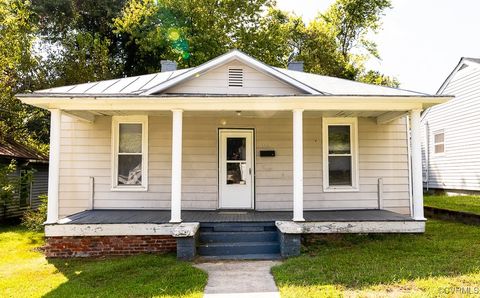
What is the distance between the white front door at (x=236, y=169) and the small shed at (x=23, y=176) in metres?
7.50

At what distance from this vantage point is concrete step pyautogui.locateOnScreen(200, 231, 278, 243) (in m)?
7.22

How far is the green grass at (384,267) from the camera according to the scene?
4.81 metres

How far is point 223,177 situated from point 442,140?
40.6ft

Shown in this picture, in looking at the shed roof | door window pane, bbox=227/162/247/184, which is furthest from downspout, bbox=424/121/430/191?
the shed roof

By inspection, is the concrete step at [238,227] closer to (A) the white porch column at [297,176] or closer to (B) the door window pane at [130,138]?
(A) the white porch column at [297,176]

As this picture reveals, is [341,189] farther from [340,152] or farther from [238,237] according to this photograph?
[238,237]

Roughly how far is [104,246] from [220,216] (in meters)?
2.46

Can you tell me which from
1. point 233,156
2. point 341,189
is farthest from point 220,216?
point 341,189

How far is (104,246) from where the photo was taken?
279 inches

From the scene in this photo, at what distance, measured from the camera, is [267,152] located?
30.2ft

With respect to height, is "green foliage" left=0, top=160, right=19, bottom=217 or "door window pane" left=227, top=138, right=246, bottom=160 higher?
"door window pane" left=227, top=138, right=246, bottom=160

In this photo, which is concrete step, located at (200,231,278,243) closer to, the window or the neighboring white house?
the neighboring white house

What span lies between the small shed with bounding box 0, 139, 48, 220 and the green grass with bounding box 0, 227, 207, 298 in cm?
632

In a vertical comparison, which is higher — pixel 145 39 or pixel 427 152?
pixel 145 39
